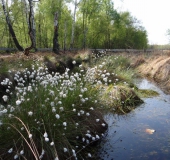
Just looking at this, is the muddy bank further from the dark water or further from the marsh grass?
the marsh grass

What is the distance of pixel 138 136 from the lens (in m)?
6.02

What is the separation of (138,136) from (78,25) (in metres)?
36.8

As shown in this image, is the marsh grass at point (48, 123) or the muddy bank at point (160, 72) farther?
the muddy bank at point (160, 72)

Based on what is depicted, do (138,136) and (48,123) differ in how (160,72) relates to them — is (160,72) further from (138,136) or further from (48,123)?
(48,123)

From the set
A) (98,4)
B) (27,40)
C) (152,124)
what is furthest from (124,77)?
(27,40)

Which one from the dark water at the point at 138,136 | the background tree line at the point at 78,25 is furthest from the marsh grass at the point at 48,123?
the background tree line at the point at 78,25

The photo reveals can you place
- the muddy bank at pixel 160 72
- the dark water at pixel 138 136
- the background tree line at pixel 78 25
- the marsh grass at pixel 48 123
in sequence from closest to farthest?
the marsh grass at pixel 48 123 < the dark water at pixel 138 136 < the muddy bank at pixel 160 72 < the background tree line at pixel 78 25

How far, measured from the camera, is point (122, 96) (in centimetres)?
862

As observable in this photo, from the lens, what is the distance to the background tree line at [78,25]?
105 ft

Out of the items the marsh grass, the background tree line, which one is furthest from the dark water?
the background tree line

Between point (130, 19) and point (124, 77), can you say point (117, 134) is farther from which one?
point (130, 19)

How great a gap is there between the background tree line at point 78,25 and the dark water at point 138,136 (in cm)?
2332

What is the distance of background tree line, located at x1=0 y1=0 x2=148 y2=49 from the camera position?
31.9 meters

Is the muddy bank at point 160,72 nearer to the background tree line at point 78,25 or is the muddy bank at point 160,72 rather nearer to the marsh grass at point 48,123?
the marsh grass at point 48,123
